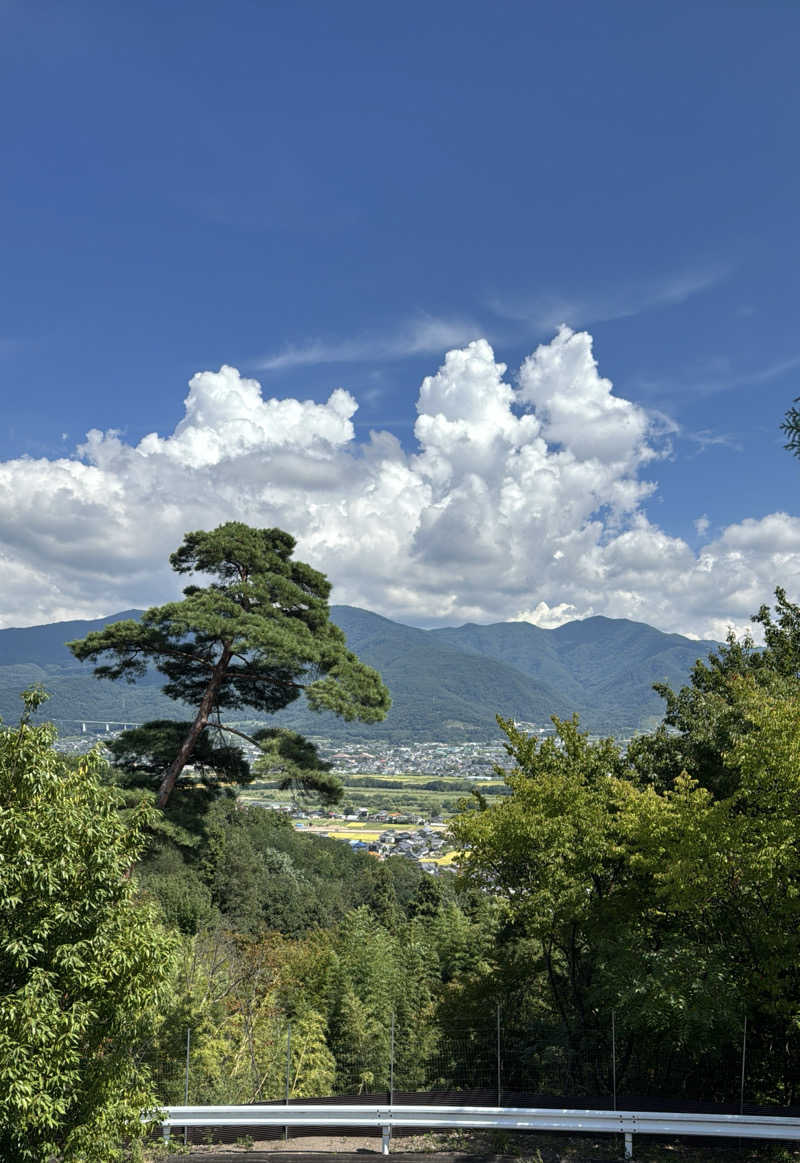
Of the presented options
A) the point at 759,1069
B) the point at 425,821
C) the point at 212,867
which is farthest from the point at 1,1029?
the point at 425,821

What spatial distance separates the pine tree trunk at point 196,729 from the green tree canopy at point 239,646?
0.03 meters

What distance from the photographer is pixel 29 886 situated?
6.56 m

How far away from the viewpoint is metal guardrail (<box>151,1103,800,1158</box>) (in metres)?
9.47

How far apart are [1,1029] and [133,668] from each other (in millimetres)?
14768

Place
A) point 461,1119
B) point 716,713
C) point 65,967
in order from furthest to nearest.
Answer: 1. point 716,713
2. point 461,1119
3. point 65,967

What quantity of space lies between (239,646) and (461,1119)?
11254mm

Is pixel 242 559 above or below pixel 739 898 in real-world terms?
above

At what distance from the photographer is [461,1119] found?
10.1m

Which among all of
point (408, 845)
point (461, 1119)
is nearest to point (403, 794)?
point (408, 845)

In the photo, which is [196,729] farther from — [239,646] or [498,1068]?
[498,1068]

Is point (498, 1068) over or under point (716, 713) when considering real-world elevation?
under

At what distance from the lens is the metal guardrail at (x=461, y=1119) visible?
31.1 feet

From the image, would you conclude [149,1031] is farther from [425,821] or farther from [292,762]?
[425,821]

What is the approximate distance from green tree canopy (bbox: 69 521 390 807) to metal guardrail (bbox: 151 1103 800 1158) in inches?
365
